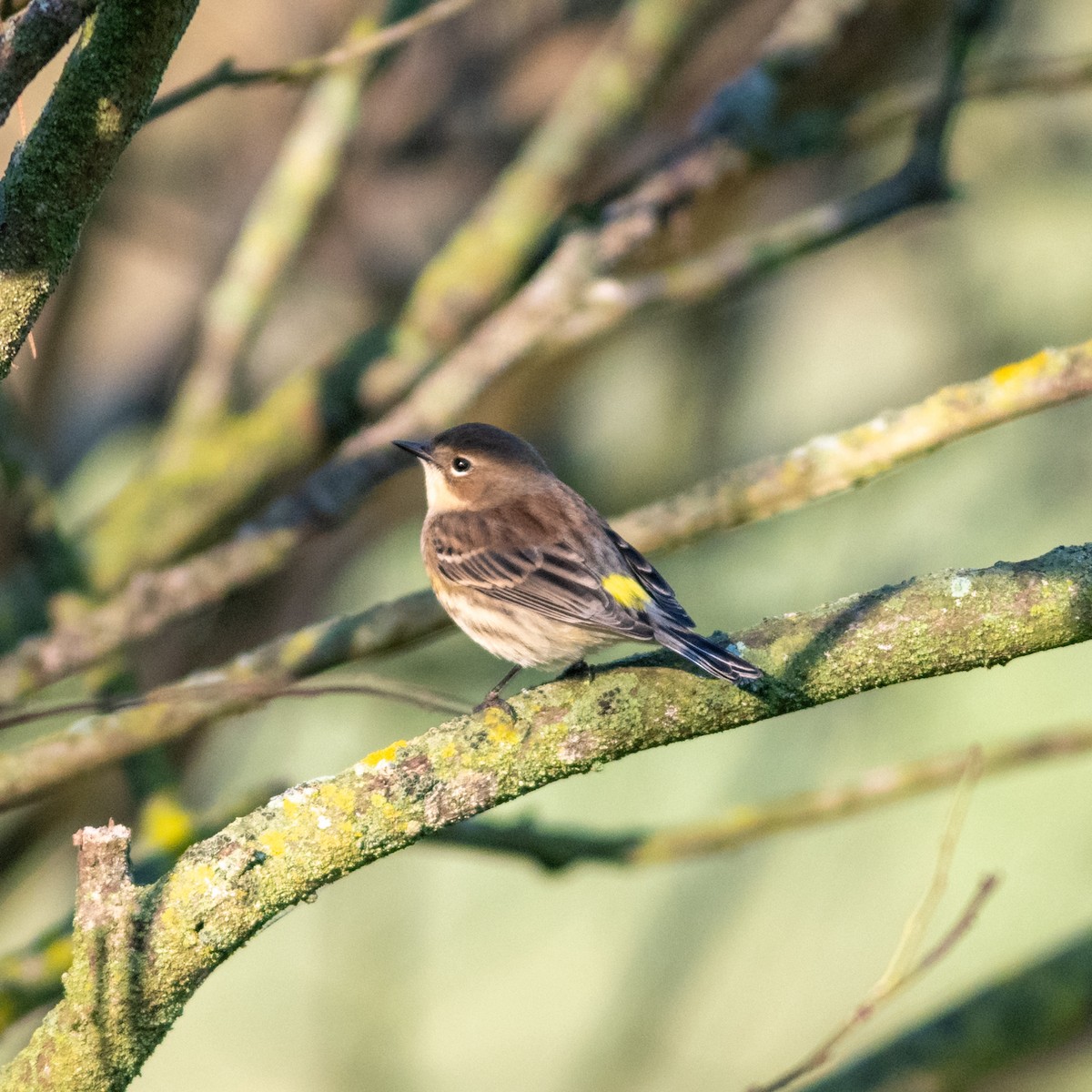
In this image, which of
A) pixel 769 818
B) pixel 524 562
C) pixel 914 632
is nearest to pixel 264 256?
pixel 524 562

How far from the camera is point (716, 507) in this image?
4.60 meters

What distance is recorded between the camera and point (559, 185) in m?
6.61

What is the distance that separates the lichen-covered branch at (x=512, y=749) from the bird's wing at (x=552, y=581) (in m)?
1.03

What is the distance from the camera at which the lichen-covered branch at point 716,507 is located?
4207mm

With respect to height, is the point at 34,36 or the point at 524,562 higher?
the point at 34,36

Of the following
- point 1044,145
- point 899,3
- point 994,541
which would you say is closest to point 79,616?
point 994,541

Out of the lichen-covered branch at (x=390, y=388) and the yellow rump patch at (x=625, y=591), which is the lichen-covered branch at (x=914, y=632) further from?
the lichen-covered branch at (x=390, y=388)

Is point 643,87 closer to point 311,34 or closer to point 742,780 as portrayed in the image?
point 311,34

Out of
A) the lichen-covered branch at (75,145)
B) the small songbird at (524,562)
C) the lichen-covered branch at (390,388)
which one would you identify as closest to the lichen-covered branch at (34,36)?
the lichen-covered branch at (75,145)

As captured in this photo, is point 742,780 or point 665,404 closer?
point 742,780

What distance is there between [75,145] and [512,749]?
1.60 metres

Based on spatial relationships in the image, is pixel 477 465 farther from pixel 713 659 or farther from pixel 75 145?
pixel 75 145

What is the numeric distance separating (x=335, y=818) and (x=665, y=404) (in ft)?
19.7

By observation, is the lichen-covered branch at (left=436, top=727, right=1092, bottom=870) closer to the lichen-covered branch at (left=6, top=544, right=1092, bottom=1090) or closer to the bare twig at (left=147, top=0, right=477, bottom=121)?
the lichen-covered branch at (left=6, top=544, right=1092, bottom=1090)
